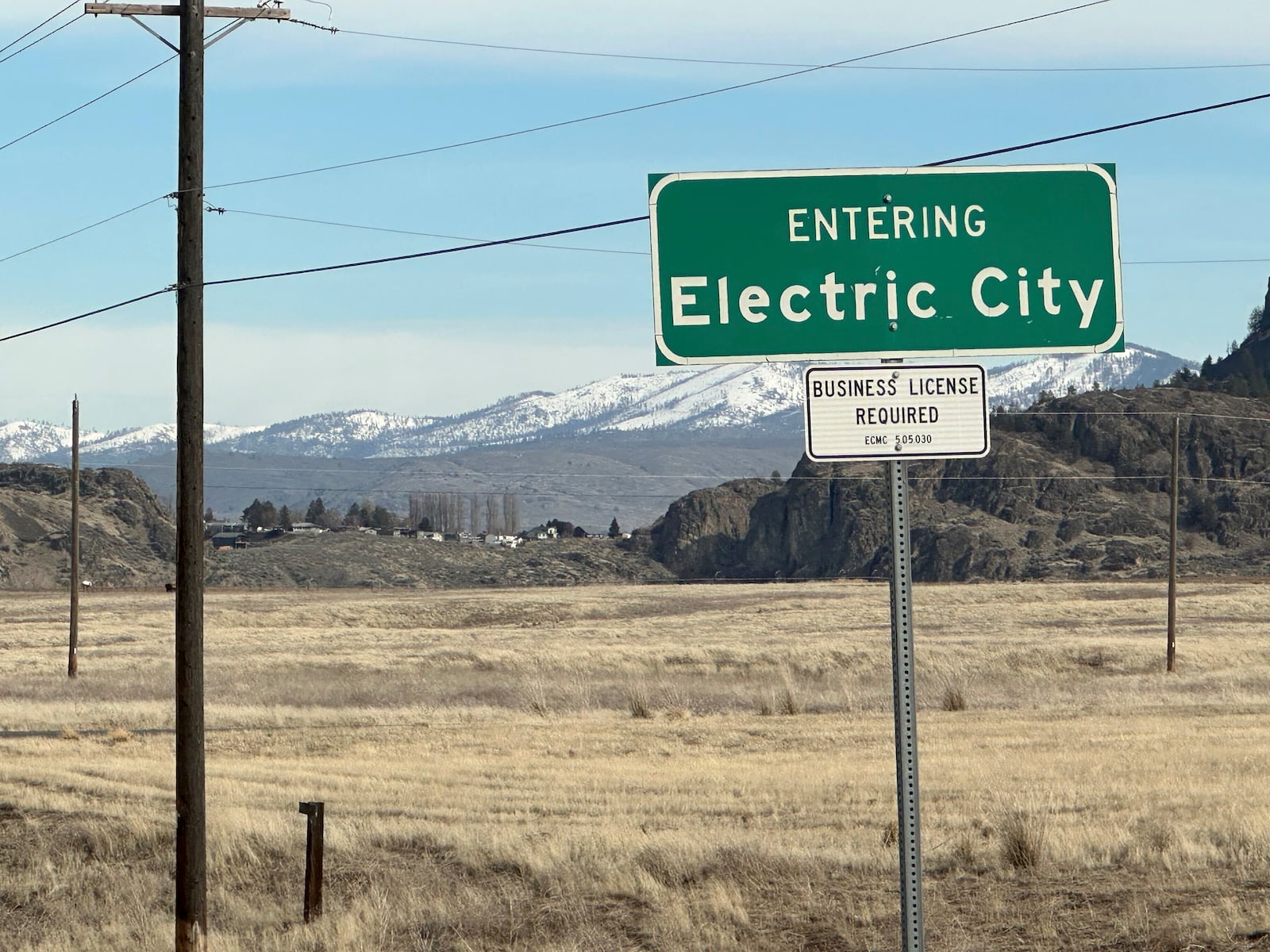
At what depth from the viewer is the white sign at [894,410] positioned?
4.95 metres

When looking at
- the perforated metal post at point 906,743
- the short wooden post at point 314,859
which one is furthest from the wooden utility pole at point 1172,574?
the perforated metal post at point 906,743

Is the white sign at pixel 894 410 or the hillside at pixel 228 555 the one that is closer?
the white sign at pixel 894 410

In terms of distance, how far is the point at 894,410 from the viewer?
498cm

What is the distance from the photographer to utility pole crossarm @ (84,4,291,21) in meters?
13.2

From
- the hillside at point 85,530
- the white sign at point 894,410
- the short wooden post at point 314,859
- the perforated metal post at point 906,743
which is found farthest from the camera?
the hillside at point 85,530

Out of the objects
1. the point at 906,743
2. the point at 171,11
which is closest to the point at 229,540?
the point at 171,11

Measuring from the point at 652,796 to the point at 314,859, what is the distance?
355 inches

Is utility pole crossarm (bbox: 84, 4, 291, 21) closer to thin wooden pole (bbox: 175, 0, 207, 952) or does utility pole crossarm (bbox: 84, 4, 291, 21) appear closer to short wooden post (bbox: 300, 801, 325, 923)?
thin wooden pole (bbox: 175, 0, 207, 952)

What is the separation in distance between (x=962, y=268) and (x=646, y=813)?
13.6 metres

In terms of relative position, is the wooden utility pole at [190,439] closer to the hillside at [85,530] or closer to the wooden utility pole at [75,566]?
the wooden utility pole at [75,566]

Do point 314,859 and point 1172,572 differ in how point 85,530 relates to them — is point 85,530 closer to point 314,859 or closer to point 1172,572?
point 1172,572

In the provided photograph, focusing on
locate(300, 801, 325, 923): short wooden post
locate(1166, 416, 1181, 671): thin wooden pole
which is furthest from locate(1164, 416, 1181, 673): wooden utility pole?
locate(300, 801, 325, 923): short wooden post

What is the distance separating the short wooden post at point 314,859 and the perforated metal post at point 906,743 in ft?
24.0

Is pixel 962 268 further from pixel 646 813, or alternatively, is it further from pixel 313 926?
pixel 646 813
